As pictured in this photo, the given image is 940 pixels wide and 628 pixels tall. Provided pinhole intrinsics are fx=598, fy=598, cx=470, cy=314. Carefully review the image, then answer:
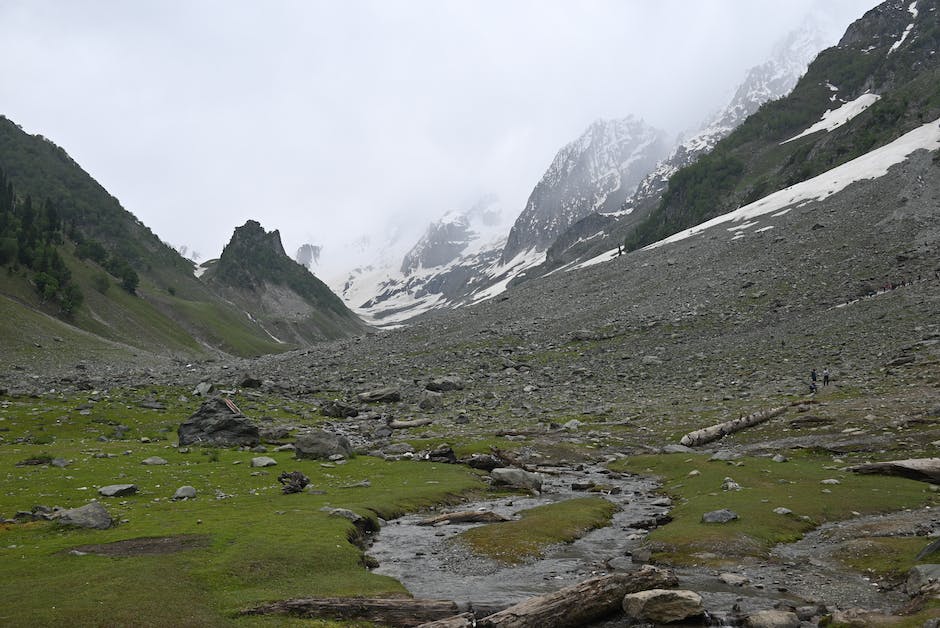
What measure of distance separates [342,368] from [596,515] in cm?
6503

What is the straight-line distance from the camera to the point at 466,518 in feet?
94.3

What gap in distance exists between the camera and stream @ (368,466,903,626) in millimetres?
17422

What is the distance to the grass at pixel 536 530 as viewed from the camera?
923 inches

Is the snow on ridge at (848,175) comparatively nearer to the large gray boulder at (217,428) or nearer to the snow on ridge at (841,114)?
the snow on ridge at (841,114)

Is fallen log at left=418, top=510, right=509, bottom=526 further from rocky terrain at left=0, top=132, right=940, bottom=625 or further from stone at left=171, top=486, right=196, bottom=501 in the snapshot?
stone at left=171, top=486, right=196, bottom=501

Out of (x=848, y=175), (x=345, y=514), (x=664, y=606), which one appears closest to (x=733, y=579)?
(x=664, y=606)

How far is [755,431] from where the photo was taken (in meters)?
45.0

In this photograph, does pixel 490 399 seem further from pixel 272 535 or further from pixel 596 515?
pixel 272 535

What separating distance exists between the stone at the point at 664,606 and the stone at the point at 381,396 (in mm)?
55298

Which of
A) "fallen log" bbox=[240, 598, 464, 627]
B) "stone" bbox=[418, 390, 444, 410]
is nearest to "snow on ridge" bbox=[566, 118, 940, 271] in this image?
"stone" bbox=[418, 390, 444, 410]

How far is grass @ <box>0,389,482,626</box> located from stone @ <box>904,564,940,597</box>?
1400cm

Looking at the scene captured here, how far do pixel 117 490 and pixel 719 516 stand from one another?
2845cm

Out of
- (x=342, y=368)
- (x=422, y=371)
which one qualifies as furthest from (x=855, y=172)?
(x=342, y=368)

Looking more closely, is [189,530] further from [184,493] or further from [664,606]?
[664,606]
